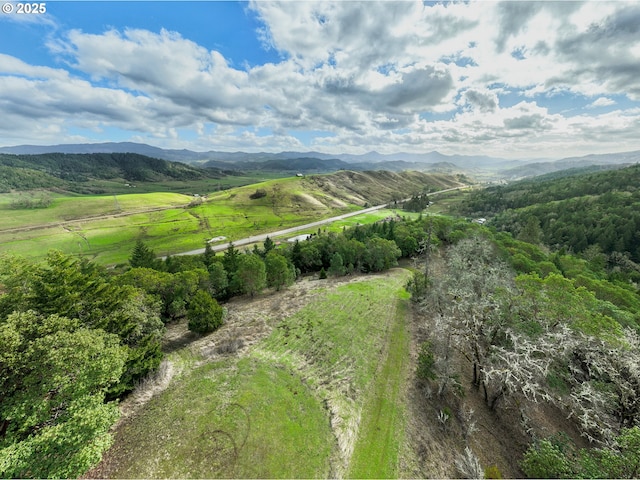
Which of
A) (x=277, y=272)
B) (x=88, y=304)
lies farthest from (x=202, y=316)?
(x=277, y=272)

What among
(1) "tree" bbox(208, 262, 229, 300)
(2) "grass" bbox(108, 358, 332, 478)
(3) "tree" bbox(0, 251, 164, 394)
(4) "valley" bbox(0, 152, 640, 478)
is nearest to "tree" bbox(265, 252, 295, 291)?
(4) "valley" bbox(0, 152, 640, 478)

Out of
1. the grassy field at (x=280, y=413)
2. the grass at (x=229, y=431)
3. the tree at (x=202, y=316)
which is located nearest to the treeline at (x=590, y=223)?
the grassy field at (x=280, y=413)

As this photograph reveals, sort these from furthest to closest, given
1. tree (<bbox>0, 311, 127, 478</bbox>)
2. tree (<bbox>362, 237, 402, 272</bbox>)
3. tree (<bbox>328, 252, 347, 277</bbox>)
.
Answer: tree (<bbox>362, 237, 402, 272</bbox>)
tree (<bbox>328, 252, 347, 277</bbox>)
tree (<bbox>0, 311, 127, 478</bbox>)

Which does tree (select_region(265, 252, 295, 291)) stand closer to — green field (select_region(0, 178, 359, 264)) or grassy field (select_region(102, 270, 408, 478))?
grassy field (select_region(102, 270, 408, 478))

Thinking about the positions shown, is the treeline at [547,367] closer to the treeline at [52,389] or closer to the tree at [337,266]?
the treeline at [52,389]

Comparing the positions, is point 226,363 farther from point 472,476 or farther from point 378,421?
point 472,476

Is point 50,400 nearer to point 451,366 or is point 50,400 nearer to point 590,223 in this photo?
point 451,366
